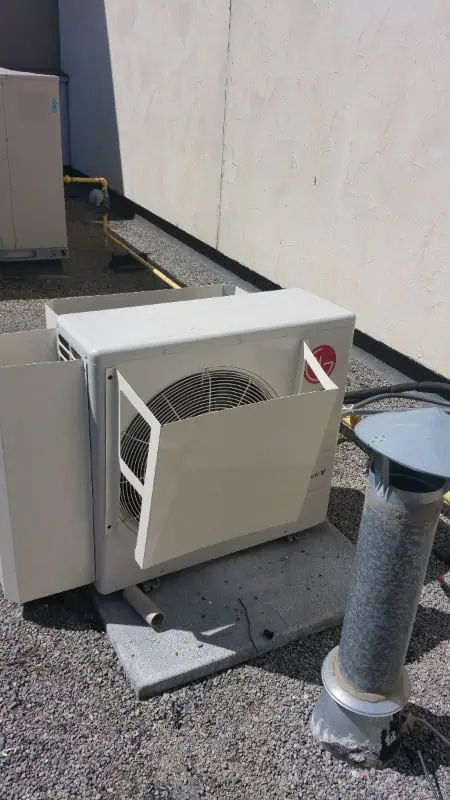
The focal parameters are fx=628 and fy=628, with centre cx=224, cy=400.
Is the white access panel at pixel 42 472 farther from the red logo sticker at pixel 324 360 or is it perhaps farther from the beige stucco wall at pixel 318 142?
the beige stucco wall at pixel 318 142

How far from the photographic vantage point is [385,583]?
5.08 ft

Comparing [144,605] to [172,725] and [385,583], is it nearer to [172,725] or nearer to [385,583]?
[172,725]

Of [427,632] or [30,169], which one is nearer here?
[427,632]

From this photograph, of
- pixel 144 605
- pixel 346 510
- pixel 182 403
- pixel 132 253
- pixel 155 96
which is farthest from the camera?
pixel 155 96

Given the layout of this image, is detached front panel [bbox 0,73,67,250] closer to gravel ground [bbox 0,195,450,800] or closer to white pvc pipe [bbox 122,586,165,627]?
gravel ground [bbox 0,195,450,800]

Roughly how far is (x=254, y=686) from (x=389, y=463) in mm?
966

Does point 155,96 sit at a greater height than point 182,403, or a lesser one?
greater

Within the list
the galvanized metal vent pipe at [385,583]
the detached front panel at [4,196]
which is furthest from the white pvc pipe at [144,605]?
the detached front panel at [4,196]

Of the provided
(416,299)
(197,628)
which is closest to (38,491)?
(197,628)

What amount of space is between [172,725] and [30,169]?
4583 mm

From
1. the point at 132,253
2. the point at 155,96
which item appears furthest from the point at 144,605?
the point at 155,96

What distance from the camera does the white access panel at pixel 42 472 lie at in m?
1.76

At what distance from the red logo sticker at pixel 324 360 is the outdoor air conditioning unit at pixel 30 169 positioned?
389 cm

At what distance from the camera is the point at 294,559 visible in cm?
244
